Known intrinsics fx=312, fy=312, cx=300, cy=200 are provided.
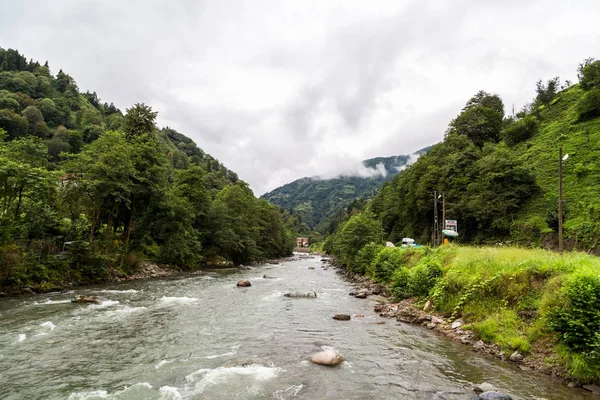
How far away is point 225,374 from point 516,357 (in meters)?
10.7

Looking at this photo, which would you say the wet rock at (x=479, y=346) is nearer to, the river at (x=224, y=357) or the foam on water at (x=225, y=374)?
the river at (x=224, y=357)

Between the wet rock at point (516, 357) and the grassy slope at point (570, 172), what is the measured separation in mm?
28069

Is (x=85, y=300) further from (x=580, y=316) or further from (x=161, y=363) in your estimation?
(x=580, y=316)

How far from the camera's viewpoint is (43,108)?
4409 inches

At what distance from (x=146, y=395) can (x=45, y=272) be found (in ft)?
78.8

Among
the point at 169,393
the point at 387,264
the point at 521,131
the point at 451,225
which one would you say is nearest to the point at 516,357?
the point at 169,393

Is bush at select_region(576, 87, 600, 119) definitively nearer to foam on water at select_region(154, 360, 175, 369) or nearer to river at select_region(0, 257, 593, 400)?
river at select_region(0, 257, 593, 400)

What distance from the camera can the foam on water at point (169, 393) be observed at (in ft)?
28.1

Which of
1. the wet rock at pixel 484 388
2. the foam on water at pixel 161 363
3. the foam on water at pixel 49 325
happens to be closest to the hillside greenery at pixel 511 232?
the wet rock at pixel 484 388

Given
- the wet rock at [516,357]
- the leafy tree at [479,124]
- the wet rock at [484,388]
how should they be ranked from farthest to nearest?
the leafy tree at [479,124]
the wet rock at [516,357]
the wet rock at [484,388]

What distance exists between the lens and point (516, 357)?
38.7ft

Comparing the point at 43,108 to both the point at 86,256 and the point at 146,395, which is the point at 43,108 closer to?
the point at 86,256

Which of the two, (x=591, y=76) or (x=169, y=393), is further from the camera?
(x=591, y=76)

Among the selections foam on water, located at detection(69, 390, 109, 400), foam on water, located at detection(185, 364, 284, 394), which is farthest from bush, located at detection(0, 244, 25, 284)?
foam on water, located at detection(185, 364, 284, 394)
